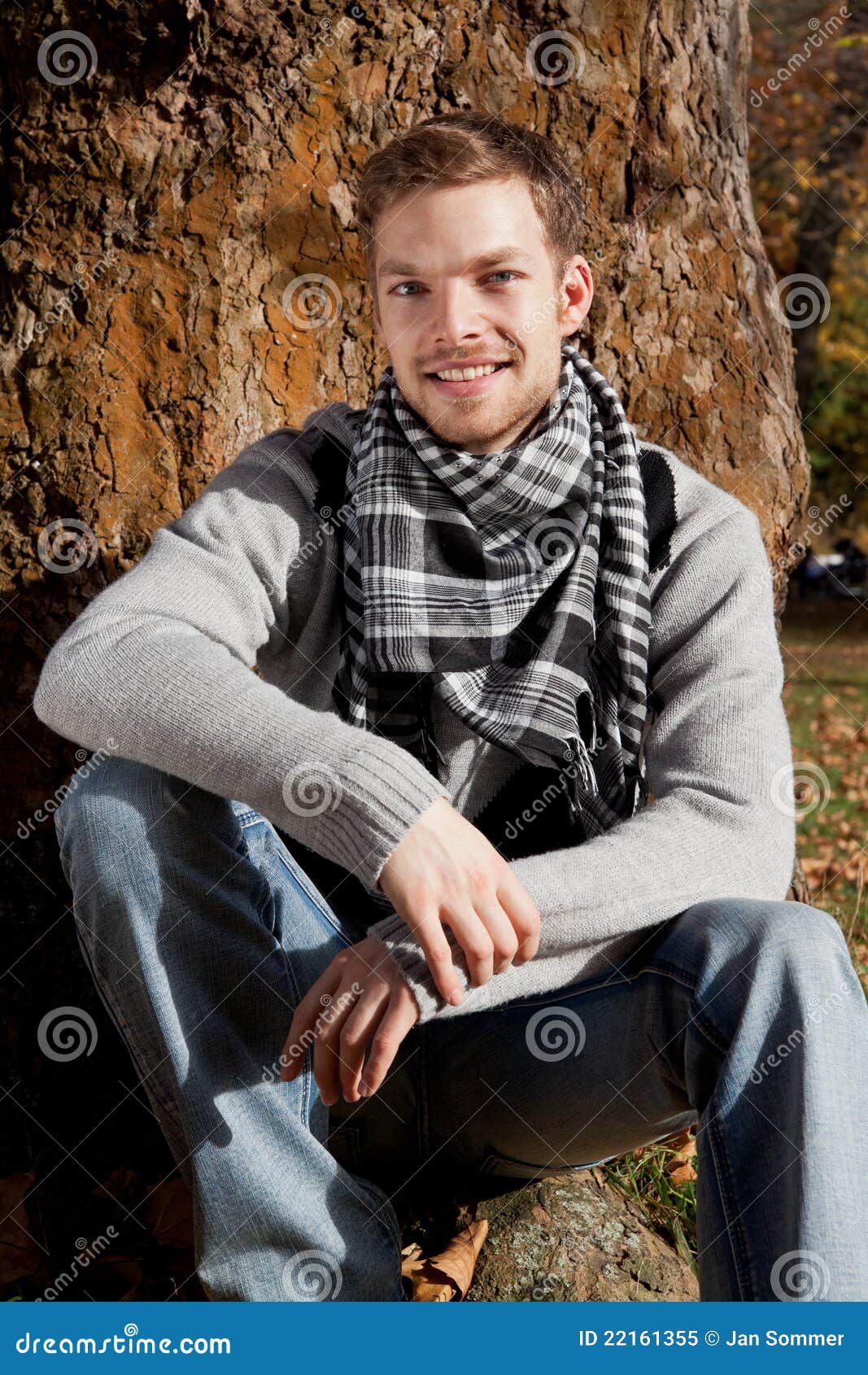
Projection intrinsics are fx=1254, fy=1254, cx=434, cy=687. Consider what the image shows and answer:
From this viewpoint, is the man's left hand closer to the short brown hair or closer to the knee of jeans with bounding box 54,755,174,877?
the knee of jeans with bounding box 54,755,174,877

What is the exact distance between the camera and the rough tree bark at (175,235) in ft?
8.82

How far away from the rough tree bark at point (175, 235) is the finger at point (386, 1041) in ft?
3.84

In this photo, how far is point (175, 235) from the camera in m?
2.74

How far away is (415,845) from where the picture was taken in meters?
1.81

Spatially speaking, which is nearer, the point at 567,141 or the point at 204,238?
the point at 204,238

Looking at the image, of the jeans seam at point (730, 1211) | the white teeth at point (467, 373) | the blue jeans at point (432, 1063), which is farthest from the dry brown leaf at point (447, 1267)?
the white teeth at point (467, 373)

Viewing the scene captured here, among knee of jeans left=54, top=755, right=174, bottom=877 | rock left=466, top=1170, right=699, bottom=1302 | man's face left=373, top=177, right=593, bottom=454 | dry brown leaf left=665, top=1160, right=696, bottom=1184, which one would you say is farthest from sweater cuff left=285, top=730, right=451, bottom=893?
dry brown leaf left=665, top=1160, right=696, bottom=1184

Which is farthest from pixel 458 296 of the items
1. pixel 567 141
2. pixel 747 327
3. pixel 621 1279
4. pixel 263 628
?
pixel 621 1279

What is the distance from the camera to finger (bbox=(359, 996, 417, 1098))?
1802 millimetres

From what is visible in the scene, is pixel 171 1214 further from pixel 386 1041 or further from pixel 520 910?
pixel 520 910

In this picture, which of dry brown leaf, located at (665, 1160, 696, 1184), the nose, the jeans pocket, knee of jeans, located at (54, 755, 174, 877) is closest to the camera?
knee of jeans, located at (54, 755, 174, 877)

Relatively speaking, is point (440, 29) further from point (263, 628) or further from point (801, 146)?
point (801, 146)

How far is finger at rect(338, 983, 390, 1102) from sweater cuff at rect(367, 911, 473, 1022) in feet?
0.14

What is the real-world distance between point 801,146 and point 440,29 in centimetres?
Result: 1282
